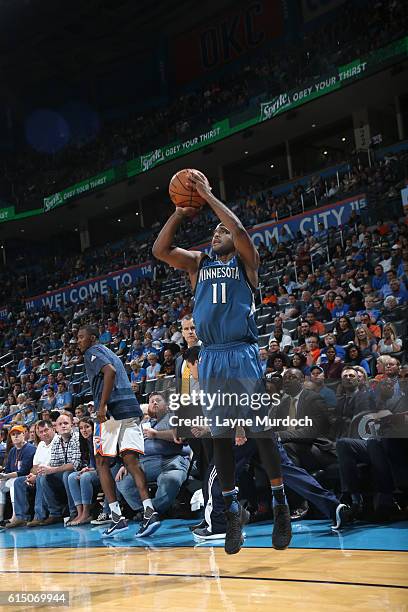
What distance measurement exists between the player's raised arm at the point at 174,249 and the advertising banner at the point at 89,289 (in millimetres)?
15731

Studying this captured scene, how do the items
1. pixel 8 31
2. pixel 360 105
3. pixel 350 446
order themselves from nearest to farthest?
pixel 350 446, pixel 360 105, pixel 8 31

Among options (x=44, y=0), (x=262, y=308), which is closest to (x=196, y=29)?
(x=44, y=0)


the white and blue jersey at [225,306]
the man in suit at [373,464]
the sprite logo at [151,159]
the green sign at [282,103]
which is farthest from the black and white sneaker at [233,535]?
the sprite logo at [151,159]

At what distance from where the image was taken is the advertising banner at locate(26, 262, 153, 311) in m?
20.2

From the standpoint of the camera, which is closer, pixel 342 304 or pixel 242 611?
pixel 242 611

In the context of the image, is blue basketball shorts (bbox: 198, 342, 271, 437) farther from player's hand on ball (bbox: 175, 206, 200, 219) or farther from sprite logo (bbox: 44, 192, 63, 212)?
sprite logo (bbox: 44, 192, 63, 212)

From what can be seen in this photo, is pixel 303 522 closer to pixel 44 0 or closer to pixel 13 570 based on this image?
pixel 13 570

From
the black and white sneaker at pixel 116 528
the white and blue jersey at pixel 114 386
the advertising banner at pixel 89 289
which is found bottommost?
the black and white sneaker at pixel 116 528

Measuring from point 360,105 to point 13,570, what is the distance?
1800 cm

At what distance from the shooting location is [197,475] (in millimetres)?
6469

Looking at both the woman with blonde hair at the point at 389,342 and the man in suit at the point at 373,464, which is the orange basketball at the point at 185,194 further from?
the woman with blonde hair at the point at 389,342

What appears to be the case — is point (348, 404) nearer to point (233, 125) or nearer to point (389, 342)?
point (389, 342)

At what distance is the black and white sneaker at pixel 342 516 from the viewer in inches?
194

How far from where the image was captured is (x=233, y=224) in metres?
3.66
